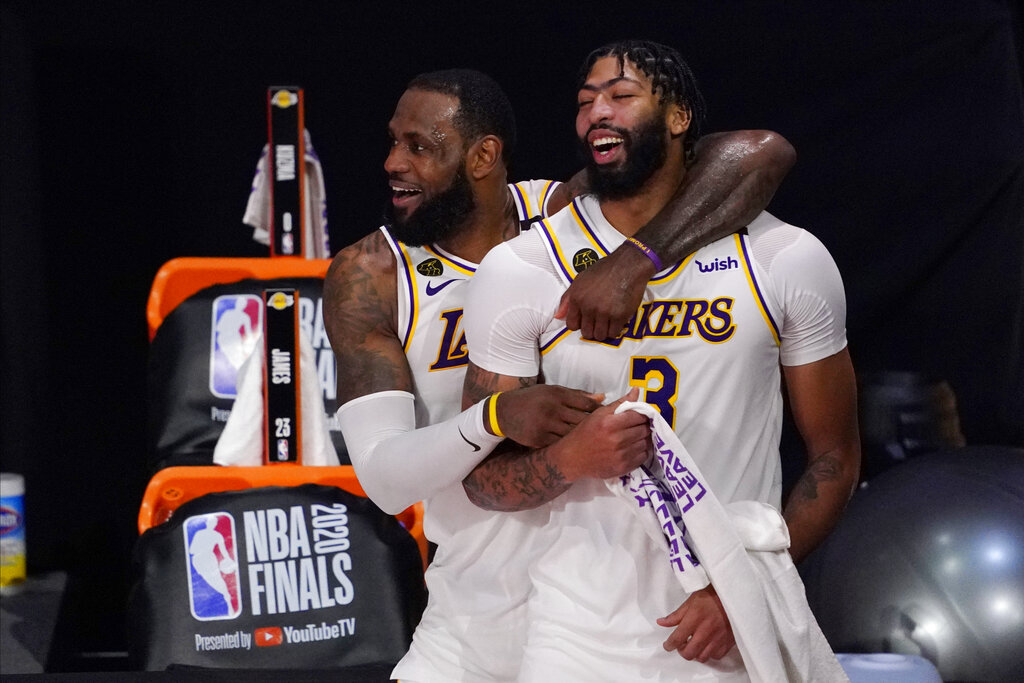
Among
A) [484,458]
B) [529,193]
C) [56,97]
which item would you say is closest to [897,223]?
[529,193]

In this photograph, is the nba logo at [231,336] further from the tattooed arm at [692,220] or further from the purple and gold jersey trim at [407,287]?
the tattooed arm at [692,220]

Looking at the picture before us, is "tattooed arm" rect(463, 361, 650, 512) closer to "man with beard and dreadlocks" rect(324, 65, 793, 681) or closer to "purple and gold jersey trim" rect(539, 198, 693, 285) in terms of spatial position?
"man with beard and dreadlocks" rect(324, 65, 793, 681)

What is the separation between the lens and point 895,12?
3.97m

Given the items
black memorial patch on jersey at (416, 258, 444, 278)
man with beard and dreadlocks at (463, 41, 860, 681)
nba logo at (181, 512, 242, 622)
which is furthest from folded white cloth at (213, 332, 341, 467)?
man with beard and dreadlocks at (463, 41, 860, 681)

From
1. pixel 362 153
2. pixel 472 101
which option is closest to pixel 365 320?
pixel 472 101

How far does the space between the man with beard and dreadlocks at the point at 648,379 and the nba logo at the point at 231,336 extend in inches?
70.0

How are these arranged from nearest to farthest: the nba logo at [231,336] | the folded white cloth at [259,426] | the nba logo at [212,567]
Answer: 1. the nba logo at [212,567]
2. the folded white cloth at [259,426]
3. the nba logo at [231,336]

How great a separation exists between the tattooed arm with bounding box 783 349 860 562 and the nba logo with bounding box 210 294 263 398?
2030mm

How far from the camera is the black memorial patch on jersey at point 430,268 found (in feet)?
8.12

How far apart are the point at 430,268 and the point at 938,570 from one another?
4.72 ft

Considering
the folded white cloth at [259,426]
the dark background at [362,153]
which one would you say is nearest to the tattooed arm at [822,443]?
the folded white cloth at [259,426]

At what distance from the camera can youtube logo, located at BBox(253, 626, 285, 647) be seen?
3.07m

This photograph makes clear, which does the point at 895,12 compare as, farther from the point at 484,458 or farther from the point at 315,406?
the point at 484,458

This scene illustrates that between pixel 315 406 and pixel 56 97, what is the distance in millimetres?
1530
